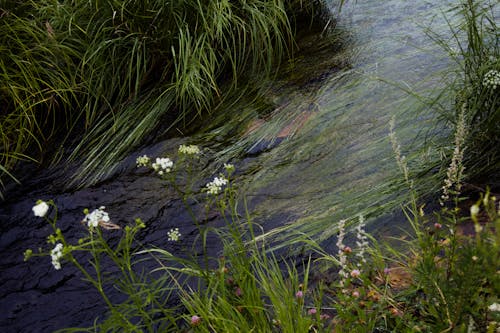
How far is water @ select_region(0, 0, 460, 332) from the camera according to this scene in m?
2.61

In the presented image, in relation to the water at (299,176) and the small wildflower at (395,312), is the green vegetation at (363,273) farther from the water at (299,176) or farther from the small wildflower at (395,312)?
the water at (299,176)

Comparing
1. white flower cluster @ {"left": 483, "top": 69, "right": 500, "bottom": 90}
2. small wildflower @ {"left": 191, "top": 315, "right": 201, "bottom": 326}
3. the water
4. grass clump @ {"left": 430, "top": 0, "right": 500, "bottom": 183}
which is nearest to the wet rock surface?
the water

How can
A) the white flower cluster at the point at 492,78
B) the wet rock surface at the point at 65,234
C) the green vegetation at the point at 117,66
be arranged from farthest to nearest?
the green vegetation at the point at 117,66, the wet rock surface at the point at 65,234, the white flower cluster at the point at 492,78

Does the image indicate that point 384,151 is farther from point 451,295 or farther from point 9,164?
point 9,164

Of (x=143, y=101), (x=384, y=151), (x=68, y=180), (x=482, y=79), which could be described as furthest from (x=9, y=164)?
(x=482, y=79)

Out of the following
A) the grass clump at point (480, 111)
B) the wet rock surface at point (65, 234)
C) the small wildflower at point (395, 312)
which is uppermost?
the grass clump at point (480, 111)

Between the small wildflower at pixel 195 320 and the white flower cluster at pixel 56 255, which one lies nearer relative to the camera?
the white flower cluster at pixel 56 255

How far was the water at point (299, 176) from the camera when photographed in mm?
2607

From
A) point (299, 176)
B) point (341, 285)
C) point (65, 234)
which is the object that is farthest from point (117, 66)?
point (341, 285)

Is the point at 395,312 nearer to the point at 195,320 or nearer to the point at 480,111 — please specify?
the point at 195,320

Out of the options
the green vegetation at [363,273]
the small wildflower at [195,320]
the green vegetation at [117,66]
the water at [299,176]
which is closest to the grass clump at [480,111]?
the green vegetation at [363,273]

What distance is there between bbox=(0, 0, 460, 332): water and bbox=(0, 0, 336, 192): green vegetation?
25cm

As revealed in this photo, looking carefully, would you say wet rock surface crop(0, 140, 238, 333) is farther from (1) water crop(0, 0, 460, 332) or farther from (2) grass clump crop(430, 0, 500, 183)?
(2) grass clump crop(430, 0, 500, 183)

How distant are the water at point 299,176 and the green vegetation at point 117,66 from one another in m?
0.25
